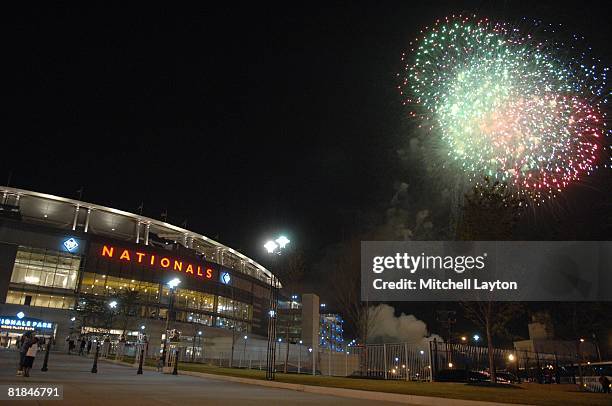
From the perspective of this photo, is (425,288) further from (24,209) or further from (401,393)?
(24,209)

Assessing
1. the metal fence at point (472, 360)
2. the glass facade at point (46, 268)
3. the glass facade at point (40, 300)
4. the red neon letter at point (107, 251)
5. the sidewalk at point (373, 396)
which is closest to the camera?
the sidewalk at point (373, 396)

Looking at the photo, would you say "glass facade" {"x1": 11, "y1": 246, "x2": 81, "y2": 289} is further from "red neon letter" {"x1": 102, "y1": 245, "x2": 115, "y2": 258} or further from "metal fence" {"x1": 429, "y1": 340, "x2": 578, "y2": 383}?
"metal fence" {"x1": 429, "y1": 340, "x2": 578, "y2": 383}

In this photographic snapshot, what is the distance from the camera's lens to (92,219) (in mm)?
75375

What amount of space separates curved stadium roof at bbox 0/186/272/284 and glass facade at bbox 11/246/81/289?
6.09 metres

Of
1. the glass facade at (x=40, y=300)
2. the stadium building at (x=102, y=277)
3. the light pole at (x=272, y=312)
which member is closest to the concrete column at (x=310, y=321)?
the light pole at (x=272, y=312)

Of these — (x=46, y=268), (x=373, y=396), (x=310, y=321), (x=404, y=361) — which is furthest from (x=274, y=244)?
(x=46, y=268)

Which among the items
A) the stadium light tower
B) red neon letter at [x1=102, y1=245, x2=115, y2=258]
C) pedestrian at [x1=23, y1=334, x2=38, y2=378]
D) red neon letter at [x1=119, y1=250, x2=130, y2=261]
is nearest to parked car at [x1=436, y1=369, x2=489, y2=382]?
the stadium light tower

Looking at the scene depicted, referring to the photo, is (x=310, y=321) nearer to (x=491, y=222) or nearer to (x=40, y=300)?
(x=491, y=222)

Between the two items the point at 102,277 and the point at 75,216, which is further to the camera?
the point at 75,216

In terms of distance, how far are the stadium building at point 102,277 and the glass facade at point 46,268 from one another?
0.12m

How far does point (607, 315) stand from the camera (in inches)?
1184

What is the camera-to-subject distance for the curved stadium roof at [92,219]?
68.4 metres

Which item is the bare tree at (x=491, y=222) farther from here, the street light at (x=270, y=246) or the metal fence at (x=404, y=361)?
the street light at (x=270, y=246)

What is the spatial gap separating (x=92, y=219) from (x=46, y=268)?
15206 millimetres
